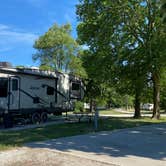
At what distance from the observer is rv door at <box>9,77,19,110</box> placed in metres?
19.7

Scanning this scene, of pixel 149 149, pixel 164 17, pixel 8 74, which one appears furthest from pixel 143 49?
pixel 164 17

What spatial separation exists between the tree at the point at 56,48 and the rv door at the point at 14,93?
37.1m

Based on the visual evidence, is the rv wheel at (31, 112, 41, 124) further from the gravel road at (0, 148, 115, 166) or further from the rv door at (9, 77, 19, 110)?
the gravel road at (0, 148, 115, 166)

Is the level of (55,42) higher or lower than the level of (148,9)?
higher

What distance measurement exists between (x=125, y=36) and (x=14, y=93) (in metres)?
10.3

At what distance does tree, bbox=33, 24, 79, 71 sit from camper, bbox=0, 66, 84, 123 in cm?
3284

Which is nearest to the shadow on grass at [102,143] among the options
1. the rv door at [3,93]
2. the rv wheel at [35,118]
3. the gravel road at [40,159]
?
the gravel road at [40,159]

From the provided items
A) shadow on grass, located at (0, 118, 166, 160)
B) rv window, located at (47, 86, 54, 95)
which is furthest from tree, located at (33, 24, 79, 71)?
shadow on grass, located at (0, 118, 166, 160)

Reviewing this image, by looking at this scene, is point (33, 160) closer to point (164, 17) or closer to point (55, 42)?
point (164, 17)

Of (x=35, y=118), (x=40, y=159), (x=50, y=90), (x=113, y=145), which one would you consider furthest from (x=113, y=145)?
(x=50, y=90)

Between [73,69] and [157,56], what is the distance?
32367mm

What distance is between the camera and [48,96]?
2300 centimetres

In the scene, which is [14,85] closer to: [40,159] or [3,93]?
[3,93]

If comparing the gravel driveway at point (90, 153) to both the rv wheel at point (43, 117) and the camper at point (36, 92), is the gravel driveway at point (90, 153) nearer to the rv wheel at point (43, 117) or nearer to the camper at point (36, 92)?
the camper at point (36, 92)
